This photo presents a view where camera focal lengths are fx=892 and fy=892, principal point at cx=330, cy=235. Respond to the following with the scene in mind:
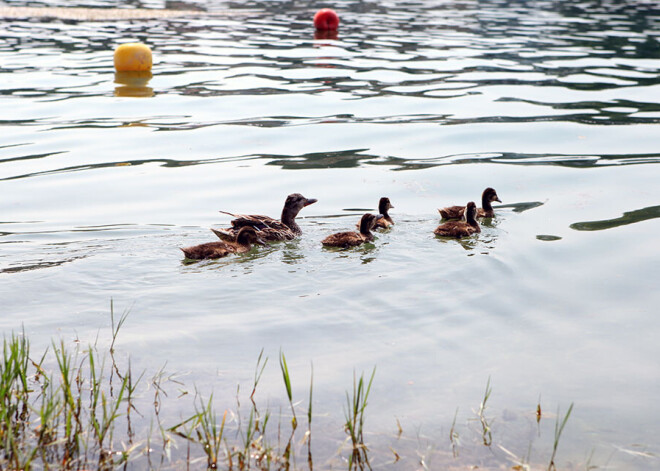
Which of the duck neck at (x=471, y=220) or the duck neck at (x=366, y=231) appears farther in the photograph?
the duck neck at (x=471, y=220)

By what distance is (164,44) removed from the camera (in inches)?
1017

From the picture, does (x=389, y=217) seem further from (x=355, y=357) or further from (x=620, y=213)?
(x=355, y=357)

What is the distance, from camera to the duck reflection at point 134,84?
1843 centimetres

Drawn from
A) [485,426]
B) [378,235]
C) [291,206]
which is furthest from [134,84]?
[485,426]

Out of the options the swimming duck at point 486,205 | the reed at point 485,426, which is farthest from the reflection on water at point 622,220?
the reed at point 485,426

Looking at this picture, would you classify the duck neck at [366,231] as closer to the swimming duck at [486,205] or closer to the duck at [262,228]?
the duck at [262,228]

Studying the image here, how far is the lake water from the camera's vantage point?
19.8ft

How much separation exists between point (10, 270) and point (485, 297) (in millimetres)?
4338

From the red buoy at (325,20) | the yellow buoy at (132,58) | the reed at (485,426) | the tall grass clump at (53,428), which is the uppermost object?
the red buoy at (325,20)

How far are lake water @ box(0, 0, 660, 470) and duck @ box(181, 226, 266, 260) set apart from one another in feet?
0.43

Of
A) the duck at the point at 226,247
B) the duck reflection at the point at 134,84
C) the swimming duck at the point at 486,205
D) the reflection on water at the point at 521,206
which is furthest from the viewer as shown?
the duck reflection at the point at 134,84

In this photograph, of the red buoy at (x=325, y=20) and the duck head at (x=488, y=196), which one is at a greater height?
the red buoy at (x=325, y=20)

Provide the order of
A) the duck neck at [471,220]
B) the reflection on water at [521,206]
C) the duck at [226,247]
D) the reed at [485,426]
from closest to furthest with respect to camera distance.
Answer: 1. the reed at [485,426]
2. the duck at [226,247]
3. the duck neck at [471,220]
4. the reflection on water at [521,206]

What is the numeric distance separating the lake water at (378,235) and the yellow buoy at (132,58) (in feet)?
1.58
